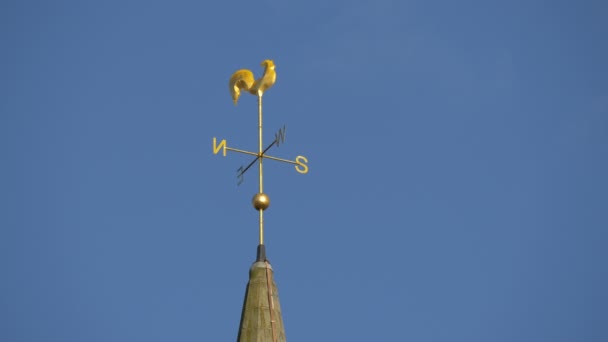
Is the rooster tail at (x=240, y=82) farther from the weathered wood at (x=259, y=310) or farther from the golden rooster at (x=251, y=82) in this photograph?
the weathered wood at (x=259, y=310)

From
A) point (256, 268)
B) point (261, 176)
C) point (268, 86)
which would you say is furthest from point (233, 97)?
point (256, 268)

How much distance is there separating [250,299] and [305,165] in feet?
12.4

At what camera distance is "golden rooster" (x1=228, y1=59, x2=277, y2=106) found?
17812 millimetres

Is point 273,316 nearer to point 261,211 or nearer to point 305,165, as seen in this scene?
point 261,211

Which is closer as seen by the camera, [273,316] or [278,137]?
[273,316]

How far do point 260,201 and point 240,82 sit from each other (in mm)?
2344

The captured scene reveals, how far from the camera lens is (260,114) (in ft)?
57.1

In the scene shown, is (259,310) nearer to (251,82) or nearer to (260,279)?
(260,279)

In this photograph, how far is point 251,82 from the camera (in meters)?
17.9

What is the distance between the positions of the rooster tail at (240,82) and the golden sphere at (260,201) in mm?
2012

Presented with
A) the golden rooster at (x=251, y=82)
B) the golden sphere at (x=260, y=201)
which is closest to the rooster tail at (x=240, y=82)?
the golden rooster at (x=251, y=82)

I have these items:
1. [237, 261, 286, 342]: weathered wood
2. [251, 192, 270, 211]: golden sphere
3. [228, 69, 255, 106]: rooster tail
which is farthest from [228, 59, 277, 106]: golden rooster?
[237, 261, 286, 342]: weathered wood

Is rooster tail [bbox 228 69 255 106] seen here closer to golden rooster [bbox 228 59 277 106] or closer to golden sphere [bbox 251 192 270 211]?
golden rooster [bbox 228 59 277 106]

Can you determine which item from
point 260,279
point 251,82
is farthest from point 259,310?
point 251,82
